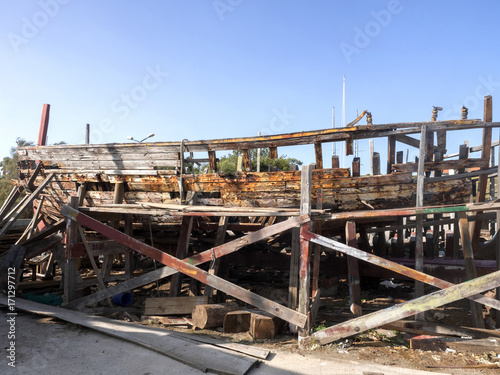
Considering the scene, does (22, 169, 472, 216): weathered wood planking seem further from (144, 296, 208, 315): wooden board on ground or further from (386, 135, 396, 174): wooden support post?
(144, 296, 208, 315): wooden board on ground

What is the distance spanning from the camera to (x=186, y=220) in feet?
21.2

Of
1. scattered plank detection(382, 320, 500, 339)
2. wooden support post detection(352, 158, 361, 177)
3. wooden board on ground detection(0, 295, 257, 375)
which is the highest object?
wooden support post detection(352, 158, 361, 177)

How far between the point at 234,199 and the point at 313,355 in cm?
306

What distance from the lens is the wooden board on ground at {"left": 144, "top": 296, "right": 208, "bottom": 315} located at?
583 cm

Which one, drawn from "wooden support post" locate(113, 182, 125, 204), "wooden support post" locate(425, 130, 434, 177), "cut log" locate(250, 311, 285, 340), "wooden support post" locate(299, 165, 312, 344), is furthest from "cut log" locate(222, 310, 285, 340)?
"wooden support post" locate(113, 182, 125, 204)

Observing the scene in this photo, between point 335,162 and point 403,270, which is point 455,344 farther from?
point 335,162

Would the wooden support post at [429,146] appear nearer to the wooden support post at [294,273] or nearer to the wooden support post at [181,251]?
the wooden support post at [294,273]

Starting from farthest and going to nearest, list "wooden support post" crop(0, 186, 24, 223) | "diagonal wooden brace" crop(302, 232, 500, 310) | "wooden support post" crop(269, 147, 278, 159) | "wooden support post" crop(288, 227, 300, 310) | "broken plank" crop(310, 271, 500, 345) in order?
"wooden support post" crop(0, 186, 24, 223), "wooden support post" crop(269, 147, 278, 159), "wooden support post" crop(288, 227, 300, 310), "diagonal wooden brace" crop(302, 232, 500, 310), "broken plank" crop(310, 271, 500, 345)

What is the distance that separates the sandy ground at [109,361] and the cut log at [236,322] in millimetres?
860

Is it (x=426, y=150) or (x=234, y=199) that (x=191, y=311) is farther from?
(x=426, y=150)

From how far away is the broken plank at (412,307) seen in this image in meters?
3.83

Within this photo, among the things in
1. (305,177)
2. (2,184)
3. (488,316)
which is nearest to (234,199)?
(305,177)

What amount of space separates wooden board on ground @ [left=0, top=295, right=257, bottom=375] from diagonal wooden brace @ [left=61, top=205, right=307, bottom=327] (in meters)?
0.72

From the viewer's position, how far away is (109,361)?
4020 millimetres
